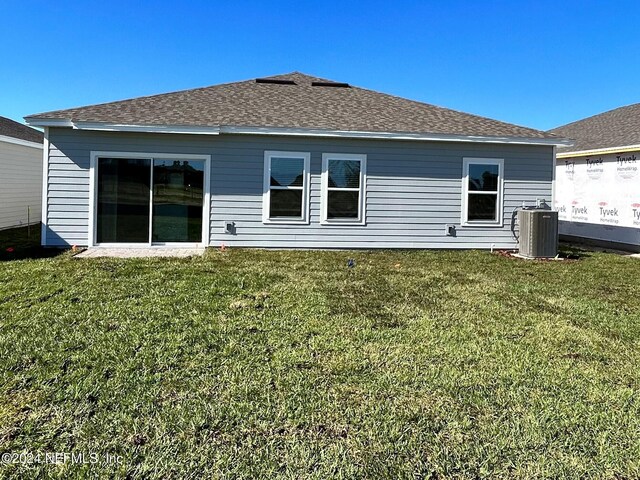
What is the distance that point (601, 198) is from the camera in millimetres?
11984

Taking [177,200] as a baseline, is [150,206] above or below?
below

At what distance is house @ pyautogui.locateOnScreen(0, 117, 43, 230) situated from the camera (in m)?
12.2

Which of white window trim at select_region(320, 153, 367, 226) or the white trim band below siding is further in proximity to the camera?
the white trim band below siding

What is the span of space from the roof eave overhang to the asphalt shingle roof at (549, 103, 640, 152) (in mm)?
1996

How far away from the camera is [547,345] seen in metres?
3.80

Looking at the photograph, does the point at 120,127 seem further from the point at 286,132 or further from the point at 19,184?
the point at 19,184

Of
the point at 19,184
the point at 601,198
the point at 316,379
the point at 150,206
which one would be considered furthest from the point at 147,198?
the point at 601,198

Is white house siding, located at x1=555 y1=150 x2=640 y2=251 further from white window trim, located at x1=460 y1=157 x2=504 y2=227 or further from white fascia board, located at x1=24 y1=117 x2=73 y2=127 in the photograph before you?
white fascia board, located at x1=24 y1=117 x2=73 y2=127

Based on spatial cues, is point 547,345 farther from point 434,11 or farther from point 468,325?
point 434,11

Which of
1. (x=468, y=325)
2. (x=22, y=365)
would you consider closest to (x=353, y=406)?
(x=468, y=325)

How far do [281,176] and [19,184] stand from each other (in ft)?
30.5

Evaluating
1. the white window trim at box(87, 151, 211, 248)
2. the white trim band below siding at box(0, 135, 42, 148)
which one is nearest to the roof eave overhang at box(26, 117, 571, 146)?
the white window trim at box(87, 151, 211, 248)

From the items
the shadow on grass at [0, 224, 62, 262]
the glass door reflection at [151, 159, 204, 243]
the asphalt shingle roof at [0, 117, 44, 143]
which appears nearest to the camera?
the shadow on grass at [0, 224, 62, 262]

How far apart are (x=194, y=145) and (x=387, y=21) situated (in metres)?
9.52
